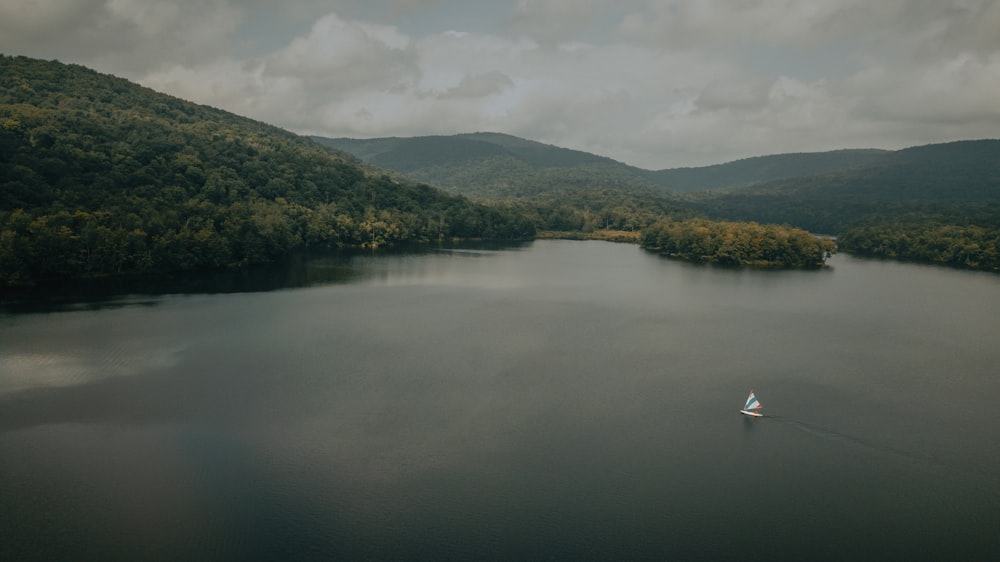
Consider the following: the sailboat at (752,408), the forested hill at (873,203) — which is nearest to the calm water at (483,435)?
the sailboat at (752,408)

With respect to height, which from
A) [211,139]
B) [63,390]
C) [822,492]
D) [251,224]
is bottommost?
[822,492]

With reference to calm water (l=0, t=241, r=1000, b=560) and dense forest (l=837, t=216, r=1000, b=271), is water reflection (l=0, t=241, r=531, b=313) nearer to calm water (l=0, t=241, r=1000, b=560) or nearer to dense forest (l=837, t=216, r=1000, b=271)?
calm water (l=0, t=241, r=1000, b=560)

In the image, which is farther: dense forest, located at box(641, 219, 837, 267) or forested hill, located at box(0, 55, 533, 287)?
dense forest, located at box(641, 219, 837, 267)

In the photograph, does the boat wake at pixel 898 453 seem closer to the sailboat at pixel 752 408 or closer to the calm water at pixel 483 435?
the calm water at pixel 483 435

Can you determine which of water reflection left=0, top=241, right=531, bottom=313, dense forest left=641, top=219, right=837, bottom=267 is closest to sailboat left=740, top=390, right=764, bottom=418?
water reflection left=0, top=241, right=531, bottom=313

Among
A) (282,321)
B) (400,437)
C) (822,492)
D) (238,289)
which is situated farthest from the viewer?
(238,289)

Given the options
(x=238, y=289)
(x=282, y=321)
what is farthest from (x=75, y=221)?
(x=282, y=321)

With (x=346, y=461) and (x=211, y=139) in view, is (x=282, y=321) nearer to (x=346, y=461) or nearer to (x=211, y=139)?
(x=346, y=461)
